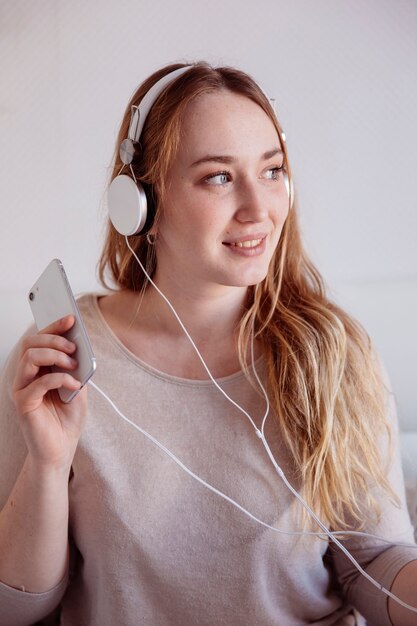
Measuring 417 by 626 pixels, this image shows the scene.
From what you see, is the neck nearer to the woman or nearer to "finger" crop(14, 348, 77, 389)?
the woman

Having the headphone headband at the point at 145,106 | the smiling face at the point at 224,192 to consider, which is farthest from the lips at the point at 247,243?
the headphone headband at the point at 145,106

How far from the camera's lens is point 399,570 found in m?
1.01

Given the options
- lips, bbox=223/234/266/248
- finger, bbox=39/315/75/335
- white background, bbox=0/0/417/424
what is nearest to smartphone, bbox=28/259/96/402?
finger, bbox=39/315/75/335

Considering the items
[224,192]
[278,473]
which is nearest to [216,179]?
[224,192]

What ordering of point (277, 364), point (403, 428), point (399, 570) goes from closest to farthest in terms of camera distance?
point (399, 570) → point (277, 364) → point (403, 428)

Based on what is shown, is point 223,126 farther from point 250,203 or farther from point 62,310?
point 62,310

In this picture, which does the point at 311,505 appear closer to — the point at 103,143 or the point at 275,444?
the point at 275,444

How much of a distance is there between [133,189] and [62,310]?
0.21 meters

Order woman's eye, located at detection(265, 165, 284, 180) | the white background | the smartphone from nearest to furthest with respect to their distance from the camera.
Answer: the smartphone, woman's eye, located at detection(265, 165, 284, 180), the white background

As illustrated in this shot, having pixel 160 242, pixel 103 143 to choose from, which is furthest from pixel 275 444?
pixel 103 143

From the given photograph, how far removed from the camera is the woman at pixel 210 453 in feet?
3.38

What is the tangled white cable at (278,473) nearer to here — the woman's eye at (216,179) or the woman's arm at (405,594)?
the woman's arm at (405,594)

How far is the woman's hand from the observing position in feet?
2.93

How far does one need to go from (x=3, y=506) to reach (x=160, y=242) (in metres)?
0.44
